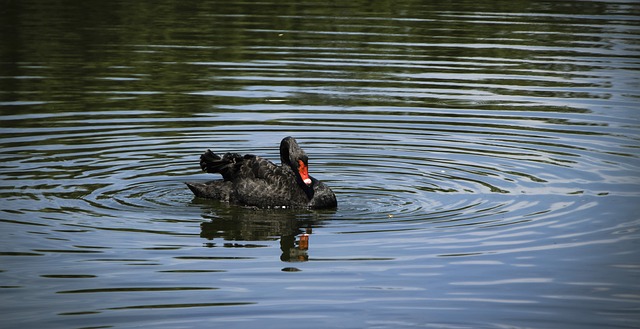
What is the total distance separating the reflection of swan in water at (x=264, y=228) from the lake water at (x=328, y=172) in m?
0.04

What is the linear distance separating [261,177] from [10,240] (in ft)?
9.31

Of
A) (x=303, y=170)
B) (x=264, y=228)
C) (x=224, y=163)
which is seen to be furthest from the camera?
(x=224, y=163)

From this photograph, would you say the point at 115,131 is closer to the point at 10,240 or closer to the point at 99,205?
the point at 99,205

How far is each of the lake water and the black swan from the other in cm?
18

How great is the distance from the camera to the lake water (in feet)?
30.5

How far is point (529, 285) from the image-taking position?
9.74m

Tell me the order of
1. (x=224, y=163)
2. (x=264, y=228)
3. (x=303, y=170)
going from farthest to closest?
1. (x=224, y=163)
2. (x=303, y=170)
3. (x=264, y=228)

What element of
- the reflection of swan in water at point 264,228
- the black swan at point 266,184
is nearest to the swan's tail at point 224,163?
the black swan at point 266,184

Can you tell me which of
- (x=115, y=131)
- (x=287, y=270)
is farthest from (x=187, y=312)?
(x=115, y=131)

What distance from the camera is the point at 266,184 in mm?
12477

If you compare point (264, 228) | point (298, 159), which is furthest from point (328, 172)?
point (264, 228)

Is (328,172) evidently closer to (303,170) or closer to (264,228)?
(303,170)

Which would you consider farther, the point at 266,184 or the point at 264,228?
the point at 266,184

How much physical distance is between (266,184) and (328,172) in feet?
6.03
